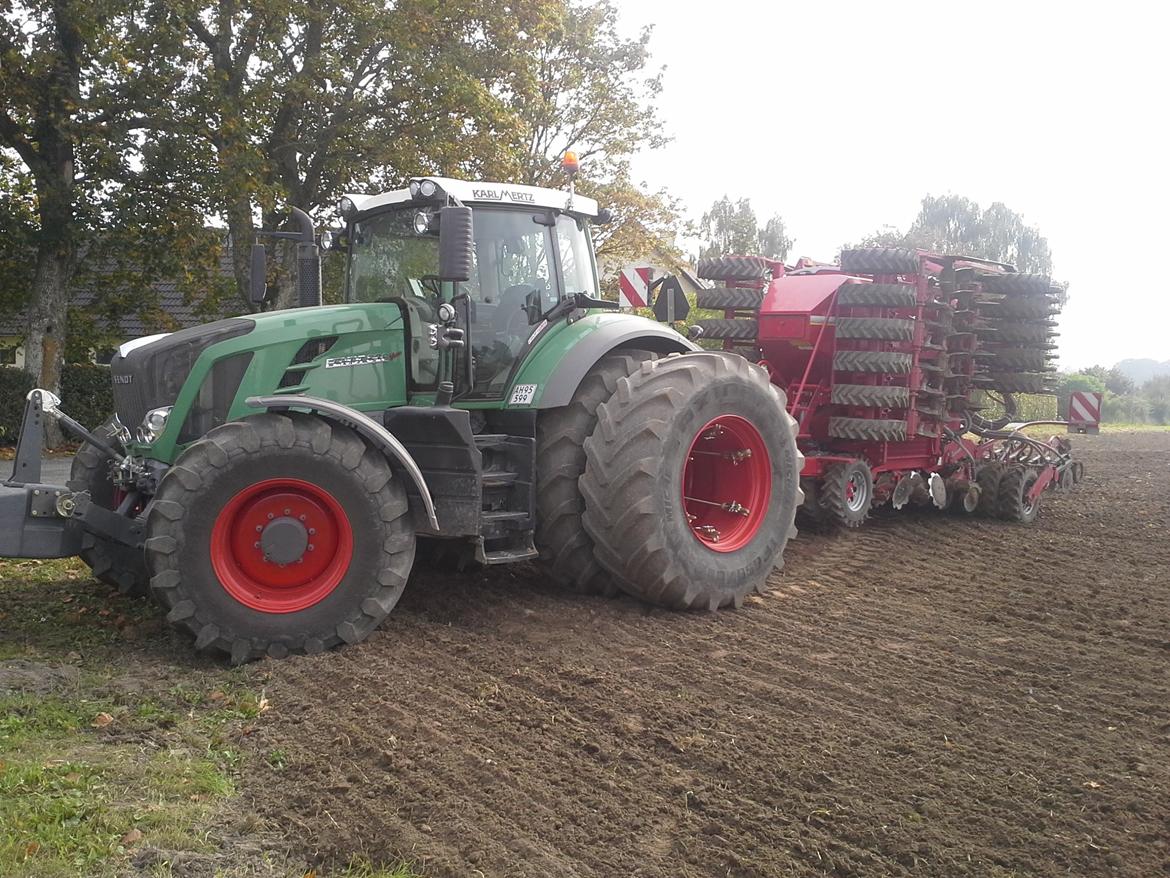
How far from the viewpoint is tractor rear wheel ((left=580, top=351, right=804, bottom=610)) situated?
5973mm

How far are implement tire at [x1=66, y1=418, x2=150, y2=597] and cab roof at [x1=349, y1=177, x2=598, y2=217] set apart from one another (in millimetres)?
2089

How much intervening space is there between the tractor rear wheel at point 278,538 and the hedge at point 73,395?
560 inches

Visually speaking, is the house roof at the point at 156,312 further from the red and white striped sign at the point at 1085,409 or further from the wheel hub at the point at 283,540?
the wheel hub at the point at 283,540

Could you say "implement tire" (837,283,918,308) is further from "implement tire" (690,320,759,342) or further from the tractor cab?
the tractor cab

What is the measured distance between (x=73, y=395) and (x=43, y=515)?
1482 centimetres

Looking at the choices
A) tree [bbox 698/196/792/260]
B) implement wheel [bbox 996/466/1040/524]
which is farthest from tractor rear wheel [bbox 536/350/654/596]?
tree [bbox 698/196/792/260]

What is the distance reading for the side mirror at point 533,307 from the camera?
249 inches

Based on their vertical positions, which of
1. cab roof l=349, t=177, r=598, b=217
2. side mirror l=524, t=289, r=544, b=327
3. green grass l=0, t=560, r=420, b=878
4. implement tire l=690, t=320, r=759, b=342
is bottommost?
green grass l=0, t=560, r=420, b=878

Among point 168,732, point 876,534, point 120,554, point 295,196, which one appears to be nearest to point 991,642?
point 876,534

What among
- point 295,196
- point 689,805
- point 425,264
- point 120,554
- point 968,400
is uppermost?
point 295,196

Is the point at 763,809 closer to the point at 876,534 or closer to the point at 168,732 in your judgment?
the point at 168,732

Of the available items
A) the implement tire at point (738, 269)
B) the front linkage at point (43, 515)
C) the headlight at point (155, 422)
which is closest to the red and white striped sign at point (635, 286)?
the implement tire at point (738, 269)

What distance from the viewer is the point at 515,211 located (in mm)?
6273

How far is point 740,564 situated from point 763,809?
2904 mm
